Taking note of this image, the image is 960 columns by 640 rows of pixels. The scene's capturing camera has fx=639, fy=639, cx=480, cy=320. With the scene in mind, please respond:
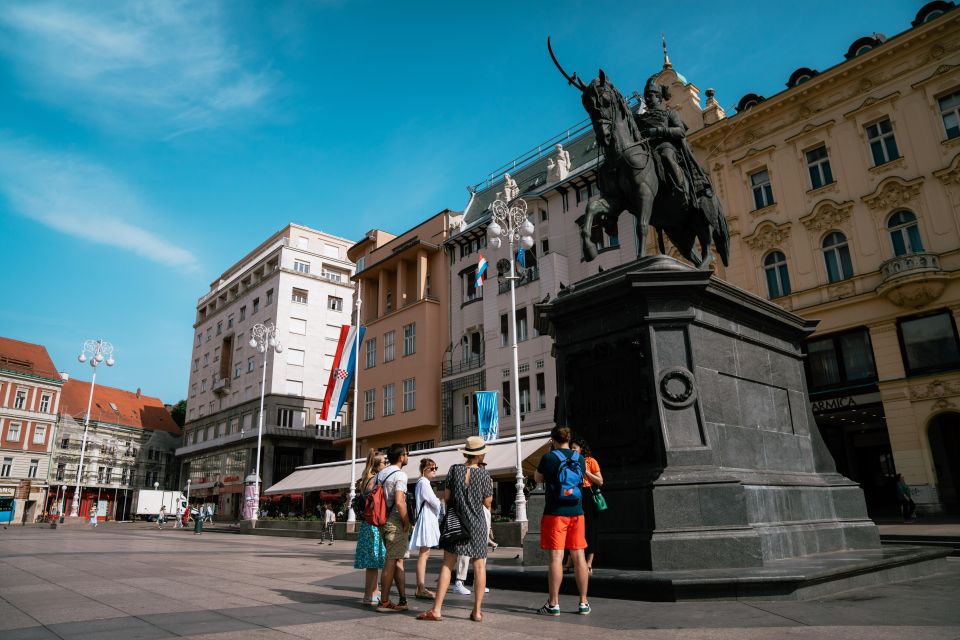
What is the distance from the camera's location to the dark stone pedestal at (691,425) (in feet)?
22.1

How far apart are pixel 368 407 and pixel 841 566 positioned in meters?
37.9

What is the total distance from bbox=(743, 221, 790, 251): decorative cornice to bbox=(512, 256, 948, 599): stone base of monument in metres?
18.7

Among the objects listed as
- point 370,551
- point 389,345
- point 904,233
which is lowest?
point 370,551

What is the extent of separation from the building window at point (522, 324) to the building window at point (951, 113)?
18.9 m

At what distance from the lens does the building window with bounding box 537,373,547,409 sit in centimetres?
3097

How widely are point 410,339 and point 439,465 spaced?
13.3 m

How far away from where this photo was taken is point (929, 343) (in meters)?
21.9

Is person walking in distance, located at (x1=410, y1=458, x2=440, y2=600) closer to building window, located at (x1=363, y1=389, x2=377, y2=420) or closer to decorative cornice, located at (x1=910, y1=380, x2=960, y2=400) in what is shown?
decorative cornice, located at (x1=910, y1=380, x2=960, y2=400)

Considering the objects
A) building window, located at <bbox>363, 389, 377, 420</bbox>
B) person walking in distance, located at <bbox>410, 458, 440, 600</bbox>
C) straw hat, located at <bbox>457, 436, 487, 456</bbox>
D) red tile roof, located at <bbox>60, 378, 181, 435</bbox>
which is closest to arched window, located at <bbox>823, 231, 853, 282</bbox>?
straw hat, located at <bbox>457, 436, 487, 456</bbox>

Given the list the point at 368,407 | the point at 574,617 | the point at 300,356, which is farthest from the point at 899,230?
the point at 300,356

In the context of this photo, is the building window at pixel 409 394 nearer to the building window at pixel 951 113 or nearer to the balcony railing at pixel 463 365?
the balcony railing at pixel 463 365

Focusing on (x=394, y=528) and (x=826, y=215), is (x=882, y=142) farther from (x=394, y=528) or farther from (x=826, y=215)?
(x=394, y=528)

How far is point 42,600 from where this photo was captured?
6.65 metres

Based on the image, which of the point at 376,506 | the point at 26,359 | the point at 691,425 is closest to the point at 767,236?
the point at 691,425
